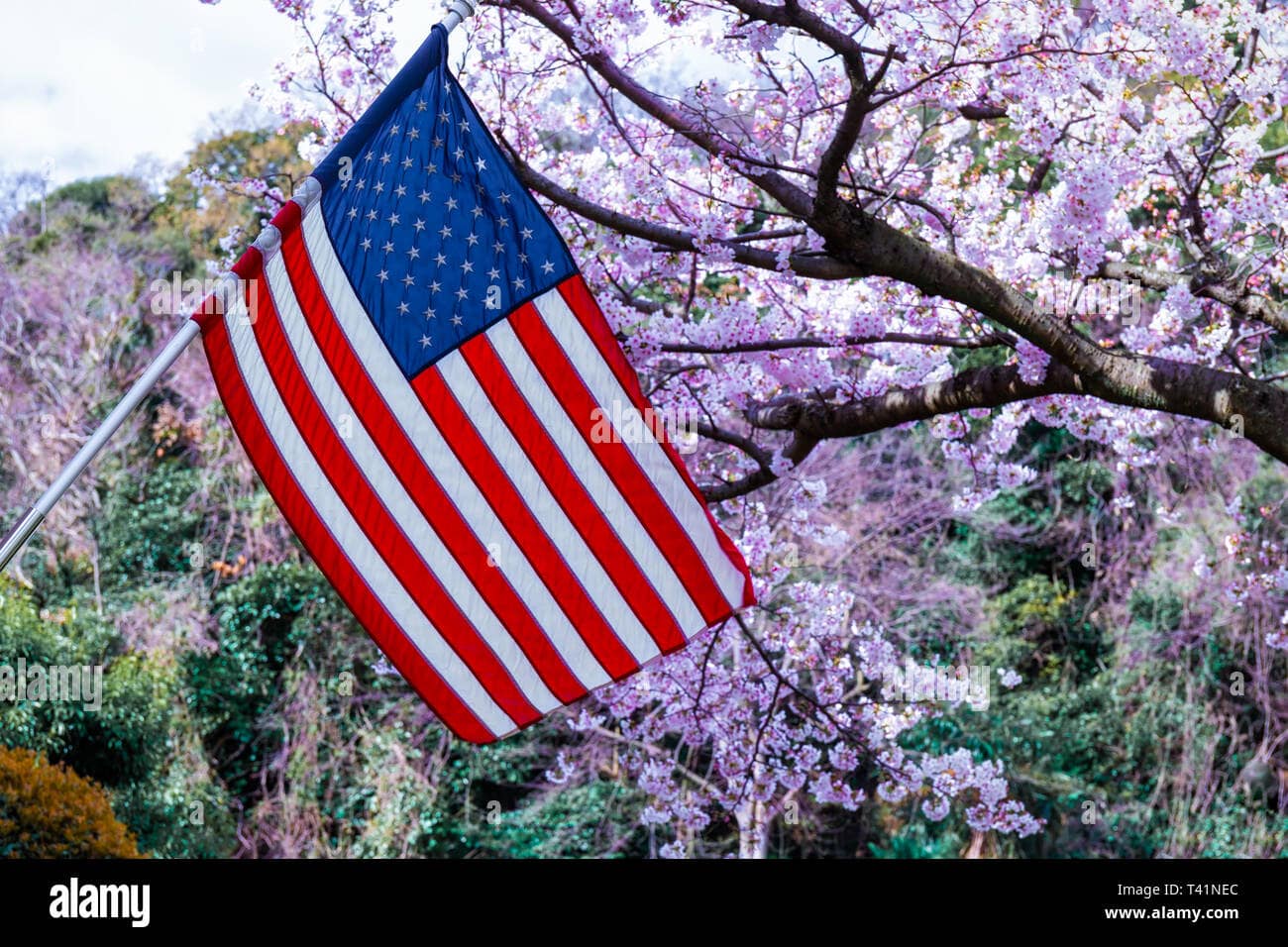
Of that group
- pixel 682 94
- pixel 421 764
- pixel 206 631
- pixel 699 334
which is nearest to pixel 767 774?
pixel 699 334

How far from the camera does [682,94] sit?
15.7 feet

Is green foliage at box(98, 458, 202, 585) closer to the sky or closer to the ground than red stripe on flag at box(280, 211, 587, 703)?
closer to the sky

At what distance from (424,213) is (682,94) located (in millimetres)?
1479

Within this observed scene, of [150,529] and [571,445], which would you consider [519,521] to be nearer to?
[571,445]

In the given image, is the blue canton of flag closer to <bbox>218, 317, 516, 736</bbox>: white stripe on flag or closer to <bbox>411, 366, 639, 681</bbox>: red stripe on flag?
<bbox>411, 366, 639, 681</bbox>: red stripe on flag

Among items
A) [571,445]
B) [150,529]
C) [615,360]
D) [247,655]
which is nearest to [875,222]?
[615,360]

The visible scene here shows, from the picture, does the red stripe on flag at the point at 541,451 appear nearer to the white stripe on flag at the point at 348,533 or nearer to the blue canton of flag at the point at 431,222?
the blue canton of flag at the point at 431,222

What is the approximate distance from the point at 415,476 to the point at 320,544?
0.31 m

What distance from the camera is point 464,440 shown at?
3.68 metres

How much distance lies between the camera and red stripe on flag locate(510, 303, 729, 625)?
12.2ft

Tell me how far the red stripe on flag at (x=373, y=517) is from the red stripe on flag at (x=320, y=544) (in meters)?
0.08

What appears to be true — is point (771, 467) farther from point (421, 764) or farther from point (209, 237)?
point (209, 237)

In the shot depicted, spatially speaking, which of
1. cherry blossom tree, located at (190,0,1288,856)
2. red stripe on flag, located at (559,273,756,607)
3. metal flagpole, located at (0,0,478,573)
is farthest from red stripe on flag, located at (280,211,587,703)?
cherry blossom tree, located at (190,0,1288,856)

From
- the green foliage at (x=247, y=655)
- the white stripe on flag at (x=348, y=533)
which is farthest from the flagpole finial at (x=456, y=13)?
the green foliage at (x=247, y=655)
